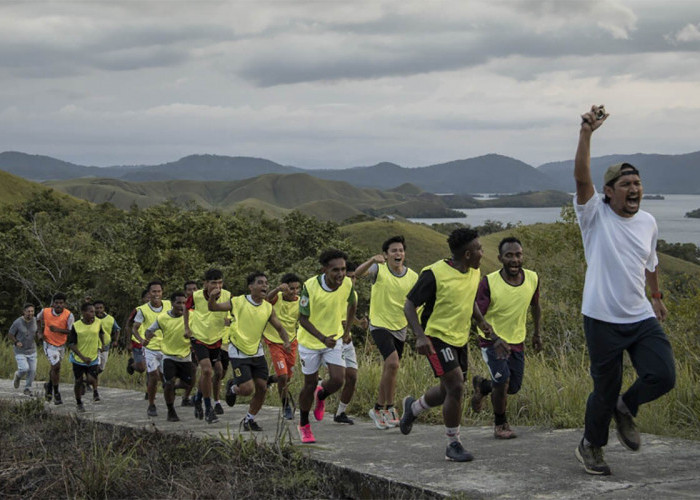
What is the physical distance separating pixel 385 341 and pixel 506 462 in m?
2.54

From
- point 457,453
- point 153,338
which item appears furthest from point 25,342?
point 457,453

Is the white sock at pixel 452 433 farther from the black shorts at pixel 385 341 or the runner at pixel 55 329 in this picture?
the runner at pixel 55 329

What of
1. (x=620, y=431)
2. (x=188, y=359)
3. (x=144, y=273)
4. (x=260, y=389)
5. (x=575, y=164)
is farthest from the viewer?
(x=144, y=273)

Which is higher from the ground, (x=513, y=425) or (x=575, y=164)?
(x=575, y=164)

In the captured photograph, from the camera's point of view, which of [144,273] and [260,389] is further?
[144,273]

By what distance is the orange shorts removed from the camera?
384 inches

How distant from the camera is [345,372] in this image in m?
8.53

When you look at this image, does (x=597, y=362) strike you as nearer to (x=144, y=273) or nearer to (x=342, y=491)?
(x=342, y=491)

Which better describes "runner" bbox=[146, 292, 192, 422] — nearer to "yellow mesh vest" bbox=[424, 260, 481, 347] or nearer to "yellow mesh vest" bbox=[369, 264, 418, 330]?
"yellow mesh vest" bbox=[369, 264, 418, 330]

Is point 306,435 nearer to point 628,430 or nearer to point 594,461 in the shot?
point 594,461

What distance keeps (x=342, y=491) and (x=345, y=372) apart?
6.87 feet

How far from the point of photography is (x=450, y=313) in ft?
22.0

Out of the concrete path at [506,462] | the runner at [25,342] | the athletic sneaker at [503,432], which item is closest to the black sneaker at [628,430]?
the concrete path at [506,462]

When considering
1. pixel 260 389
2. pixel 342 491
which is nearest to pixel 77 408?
pixel 260 389
